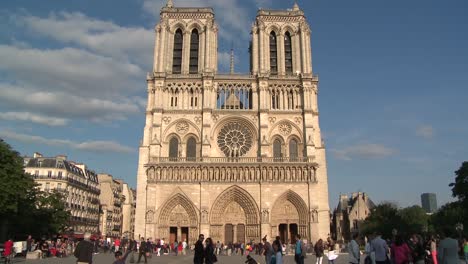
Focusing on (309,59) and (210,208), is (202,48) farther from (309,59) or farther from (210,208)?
(210,208)

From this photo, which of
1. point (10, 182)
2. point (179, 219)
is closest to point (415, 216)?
point (179, 219)

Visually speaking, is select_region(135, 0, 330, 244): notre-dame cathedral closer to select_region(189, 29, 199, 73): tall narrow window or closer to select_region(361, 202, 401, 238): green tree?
select_region(189, 29, 199, 73): tall narrow window

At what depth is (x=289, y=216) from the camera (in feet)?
120

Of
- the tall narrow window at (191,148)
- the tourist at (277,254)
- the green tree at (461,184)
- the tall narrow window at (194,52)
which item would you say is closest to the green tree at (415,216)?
the green tree at (461,184)

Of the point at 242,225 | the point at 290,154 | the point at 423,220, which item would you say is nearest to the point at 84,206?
the point at 242,225

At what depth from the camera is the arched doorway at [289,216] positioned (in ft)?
118

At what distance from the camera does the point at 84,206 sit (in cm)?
4928

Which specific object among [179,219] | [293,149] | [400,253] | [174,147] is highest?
[174,147]

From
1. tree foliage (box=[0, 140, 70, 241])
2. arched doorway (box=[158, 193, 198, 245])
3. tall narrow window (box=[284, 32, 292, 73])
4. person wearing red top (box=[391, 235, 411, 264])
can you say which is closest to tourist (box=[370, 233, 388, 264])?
person wearing red top (box=[391, 235, 411, 264])

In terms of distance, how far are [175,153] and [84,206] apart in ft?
56.8

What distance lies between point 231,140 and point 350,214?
1045 inches

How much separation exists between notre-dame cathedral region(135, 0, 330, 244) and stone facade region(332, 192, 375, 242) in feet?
65.8

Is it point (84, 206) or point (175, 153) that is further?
point (84, 206)

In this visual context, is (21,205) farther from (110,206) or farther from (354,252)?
(110,206)
